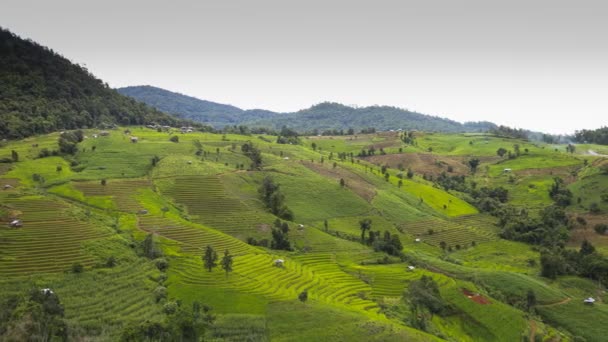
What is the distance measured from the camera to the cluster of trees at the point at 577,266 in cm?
9638

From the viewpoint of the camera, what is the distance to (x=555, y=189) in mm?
157000

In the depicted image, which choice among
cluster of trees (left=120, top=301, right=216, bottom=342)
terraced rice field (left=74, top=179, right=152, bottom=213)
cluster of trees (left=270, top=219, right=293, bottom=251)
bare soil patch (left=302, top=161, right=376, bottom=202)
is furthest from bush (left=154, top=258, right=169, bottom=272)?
bare soil patch (left=302, top=161, right=376, bottom=202)

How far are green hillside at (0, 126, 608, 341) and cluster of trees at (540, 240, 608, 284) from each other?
139 cm

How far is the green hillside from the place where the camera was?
5947cm

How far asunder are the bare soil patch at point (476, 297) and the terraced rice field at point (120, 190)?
72.1 metres

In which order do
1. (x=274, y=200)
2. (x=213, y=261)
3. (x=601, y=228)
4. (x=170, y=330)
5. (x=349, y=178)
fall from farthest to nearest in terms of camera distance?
(x=349, y=178)
(x=601, y=228)
(x=274, y=200)
(x=213, y=261)
(x=170, y=330)

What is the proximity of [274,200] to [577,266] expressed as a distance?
74910 mm

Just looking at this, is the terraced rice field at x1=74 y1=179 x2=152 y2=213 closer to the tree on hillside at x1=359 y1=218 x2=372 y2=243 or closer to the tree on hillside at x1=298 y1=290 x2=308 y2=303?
the tree on hillside at x1=298 y1=290 x2=308 y2=303

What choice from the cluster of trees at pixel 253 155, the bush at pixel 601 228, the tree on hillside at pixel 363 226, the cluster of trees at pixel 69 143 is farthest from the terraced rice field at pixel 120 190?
the bush at pixel 601 228

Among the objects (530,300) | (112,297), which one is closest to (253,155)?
(112,297)

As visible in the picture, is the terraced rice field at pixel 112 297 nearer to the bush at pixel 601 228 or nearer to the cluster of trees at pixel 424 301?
the cluster of trees at pixel 424 301

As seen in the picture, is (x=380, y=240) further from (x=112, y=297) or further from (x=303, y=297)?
(x=112, y=297)

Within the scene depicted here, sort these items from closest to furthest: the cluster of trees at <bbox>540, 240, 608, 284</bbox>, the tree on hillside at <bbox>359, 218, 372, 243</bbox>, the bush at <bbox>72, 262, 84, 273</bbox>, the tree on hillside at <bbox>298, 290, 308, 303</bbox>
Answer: the tree on hillside at <bbox>298, 290, 308, 303</bbox> → the bush at <bbox>72, 262, 84, 273</bbox> → the cluster of trees at <bbox>540, 240, 608, 284</bbox> → the tree on hillside at <bbox>359, 218, 372, 243</bbox>

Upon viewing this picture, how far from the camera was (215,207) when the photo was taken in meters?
114
